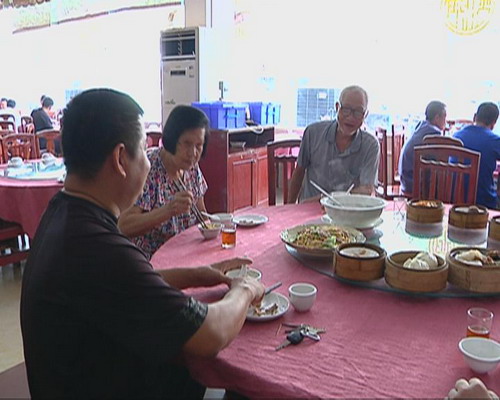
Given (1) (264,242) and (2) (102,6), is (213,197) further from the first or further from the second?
(2) (102,6)

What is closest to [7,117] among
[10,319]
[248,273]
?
[10,319]

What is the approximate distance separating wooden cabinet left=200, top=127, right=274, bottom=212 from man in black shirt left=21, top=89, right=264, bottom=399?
3580 millimetres

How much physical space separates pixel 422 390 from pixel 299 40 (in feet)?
19.8

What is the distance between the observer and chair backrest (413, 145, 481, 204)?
264 centimetres

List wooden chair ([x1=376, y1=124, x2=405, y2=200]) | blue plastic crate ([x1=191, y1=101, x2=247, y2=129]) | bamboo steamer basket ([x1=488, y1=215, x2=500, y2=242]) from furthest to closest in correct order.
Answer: blue plastic crate ([x1=191, y1=101, x2=247, y2=129]), wooden chair ([x1=376, y1=124, x2=405, y2=200]), bamboo steamer basket ([x1=488, y1=215, x2=500, y2=242])

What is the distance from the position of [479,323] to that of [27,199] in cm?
270

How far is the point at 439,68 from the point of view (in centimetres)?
562

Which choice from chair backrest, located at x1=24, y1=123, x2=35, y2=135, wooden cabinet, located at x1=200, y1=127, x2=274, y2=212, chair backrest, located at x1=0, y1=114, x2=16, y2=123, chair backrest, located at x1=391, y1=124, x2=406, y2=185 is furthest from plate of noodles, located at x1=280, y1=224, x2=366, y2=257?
chair backrest, located at x1=0, y1=114, x2=16, y2=123

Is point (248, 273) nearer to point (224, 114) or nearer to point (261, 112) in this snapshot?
point (224, 114)

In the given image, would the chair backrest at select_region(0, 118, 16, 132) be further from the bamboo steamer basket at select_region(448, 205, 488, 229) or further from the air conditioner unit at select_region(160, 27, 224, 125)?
the bamboo steamer basket at select_region(448, 205, 488, 229)

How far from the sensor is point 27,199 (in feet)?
10.0

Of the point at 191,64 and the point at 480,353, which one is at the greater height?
the point at 191,64

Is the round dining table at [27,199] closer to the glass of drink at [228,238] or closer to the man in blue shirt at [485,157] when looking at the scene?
the glass of drink at [228,238]

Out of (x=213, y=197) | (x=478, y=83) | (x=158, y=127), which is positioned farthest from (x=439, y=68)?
(x=158, y=127)
